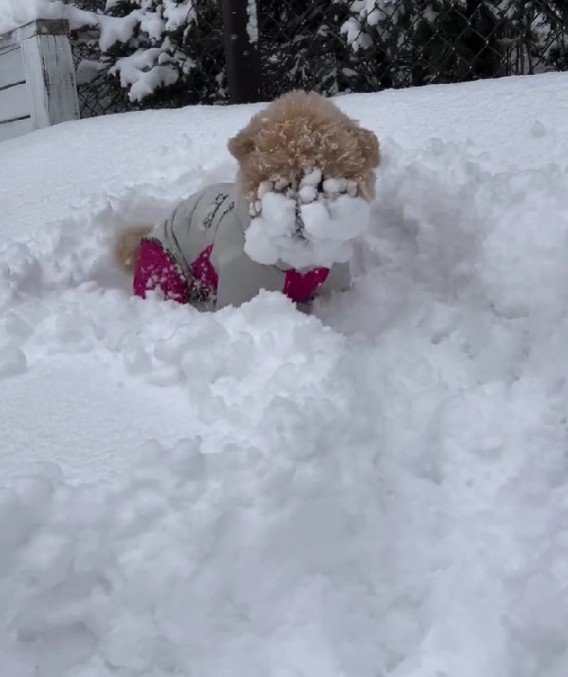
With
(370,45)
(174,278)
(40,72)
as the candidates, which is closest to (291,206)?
(174,278)

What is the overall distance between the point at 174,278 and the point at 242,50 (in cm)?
198

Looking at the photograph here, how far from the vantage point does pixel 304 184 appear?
1.70 metres

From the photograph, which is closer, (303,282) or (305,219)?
(305,219)

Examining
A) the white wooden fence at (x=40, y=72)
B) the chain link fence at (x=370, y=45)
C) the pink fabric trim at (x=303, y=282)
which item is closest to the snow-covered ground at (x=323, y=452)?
the pink fabric trim at (x=303, y=282)

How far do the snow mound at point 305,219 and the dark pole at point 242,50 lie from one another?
215cm

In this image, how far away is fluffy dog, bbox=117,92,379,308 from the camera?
171 centimetres

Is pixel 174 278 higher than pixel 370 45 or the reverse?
the reverse

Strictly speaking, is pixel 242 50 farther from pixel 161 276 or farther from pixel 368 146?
pixel 368 146

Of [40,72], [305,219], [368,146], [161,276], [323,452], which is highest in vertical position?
[40,72]

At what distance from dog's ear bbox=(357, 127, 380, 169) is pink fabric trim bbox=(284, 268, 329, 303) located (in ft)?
1.09

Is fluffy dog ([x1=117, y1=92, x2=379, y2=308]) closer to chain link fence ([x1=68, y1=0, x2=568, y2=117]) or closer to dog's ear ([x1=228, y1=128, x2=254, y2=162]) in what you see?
dog's ear ([x1=228, y1=128, x2=254, y2=162])

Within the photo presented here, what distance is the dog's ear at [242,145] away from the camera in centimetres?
183

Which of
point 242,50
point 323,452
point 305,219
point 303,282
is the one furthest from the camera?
point 242,50

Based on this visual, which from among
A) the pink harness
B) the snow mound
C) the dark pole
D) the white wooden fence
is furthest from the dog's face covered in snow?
the white wooden fence
